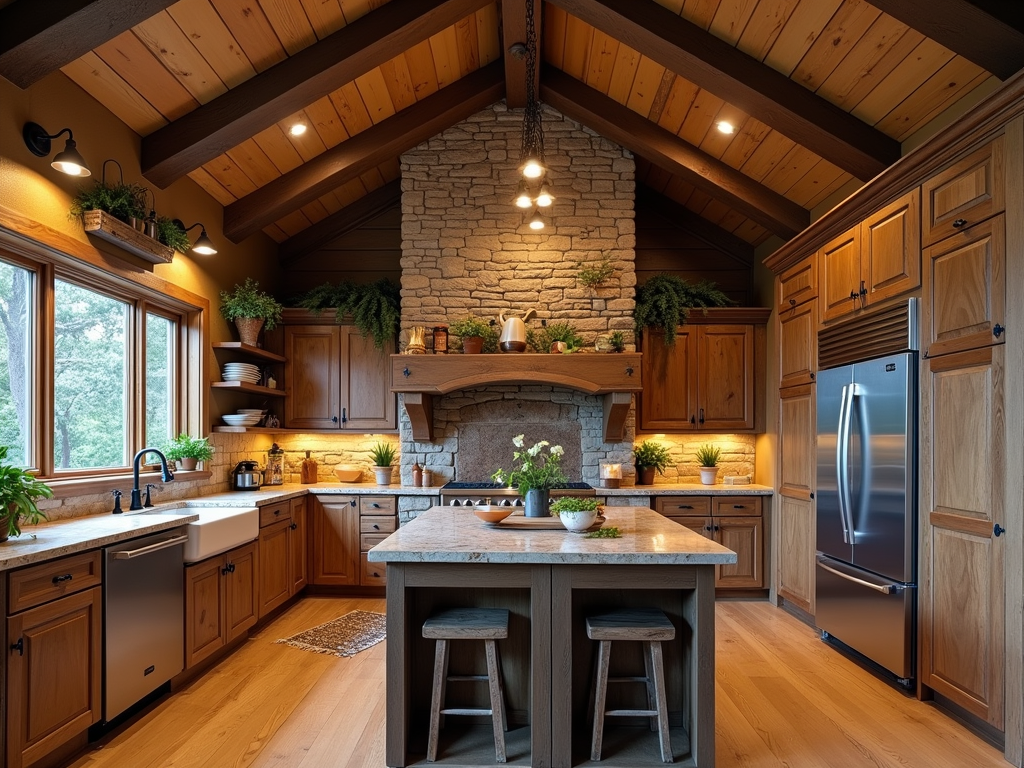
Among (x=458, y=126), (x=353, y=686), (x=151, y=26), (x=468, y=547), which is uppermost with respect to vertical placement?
(x=458, y=126)

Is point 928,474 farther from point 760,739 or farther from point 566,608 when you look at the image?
point 566,608

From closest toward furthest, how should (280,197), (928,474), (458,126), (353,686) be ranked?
(928,474) < (353,686) < (280,197) < (458,126)

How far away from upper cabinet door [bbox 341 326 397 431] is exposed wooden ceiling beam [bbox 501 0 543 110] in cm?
236

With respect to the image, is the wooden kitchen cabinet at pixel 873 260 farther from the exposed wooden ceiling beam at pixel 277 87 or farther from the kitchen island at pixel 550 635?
the exposed wooden ceiling beam at pixel 277 87

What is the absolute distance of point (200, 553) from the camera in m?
3.58

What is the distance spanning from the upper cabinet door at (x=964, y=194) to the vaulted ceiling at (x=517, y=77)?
38 centimetres

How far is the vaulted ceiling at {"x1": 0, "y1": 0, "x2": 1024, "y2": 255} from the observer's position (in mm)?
2967

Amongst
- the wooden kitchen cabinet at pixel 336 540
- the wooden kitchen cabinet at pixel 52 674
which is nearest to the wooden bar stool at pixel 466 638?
the wooden kitchen cabinet at pixel 52 674

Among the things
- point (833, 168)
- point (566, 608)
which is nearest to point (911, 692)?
point (566, 608)

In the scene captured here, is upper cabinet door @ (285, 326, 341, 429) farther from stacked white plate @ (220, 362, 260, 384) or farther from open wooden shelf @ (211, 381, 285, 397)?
stacked white plate @ (220, 362, 260, 384)

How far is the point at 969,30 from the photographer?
278cm

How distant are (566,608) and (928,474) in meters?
2.00

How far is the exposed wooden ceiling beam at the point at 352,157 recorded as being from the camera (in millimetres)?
5094

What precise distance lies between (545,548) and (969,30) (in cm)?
278
